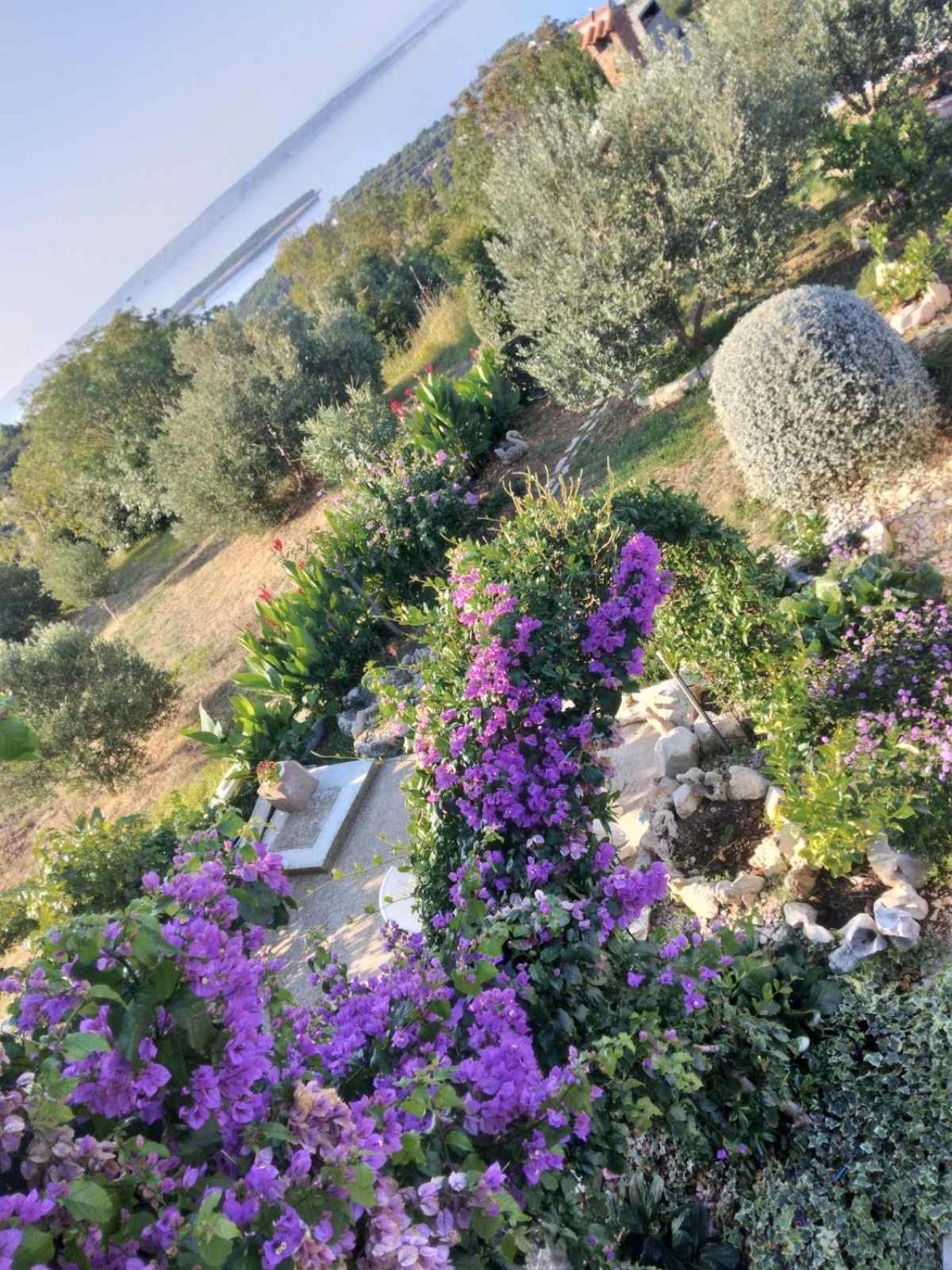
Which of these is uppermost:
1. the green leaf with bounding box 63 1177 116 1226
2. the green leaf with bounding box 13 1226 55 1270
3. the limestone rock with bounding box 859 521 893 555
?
the green leaf with bounding box 13 1226 55 1270

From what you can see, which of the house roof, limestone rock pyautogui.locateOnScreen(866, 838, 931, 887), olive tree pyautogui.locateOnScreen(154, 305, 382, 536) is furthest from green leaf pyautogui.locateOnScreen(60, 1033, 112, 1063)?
the house roof

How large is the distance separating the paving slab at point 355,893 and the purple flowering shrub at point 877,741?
2353 millimetres

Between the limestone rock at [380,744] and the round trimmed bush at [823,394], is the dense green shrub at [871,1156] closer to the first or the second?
the round trimmed bush at [823,394]

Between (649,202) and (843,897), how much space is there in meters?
6.82

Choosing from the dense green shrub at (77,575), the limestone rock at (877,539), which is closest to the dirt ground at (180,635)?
the dense green shrub at (77,575)

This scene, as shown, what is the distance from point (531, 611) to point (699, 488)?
362 cm

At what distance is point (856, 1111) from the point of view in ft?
7.41

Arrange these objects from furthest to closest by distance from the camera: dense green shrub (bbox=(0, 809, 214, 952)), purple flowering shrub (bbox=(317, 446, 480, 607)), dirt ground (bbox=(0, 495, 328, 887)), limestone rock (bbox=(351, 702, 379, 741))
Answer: dirt ground (bbox=(0, 495, 328, 887))
purple flowering shrub (bbox=(317, 446, 480, 607))
limestone rock (bbox=(351, 702, 379, 741))
dense green shrub (bbox=(0, 809, 214, 952))

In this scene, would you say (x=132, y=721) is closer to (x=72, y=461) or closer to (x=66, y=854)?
(x=66, y=854)

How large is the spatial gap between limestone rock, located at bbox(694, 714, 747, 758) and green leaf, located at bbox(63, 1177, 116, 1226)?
3.47 m

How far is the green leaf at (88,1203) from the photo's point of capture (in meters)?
1.01

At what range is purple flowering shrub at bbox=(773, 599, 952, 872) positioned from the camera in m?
2.91

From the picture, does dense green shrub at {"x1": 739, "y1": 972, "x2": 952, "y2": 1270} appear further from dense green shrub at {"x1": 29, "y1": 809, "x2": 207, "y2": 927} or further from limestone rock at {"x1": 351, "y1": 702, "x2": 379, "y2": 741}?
limestone rock at {"x1": 351, "y1": 702, "x2": 379, "y2": 741}

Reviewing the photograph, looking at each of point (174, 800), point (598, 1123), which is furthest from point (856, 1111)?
point (174, 800)
